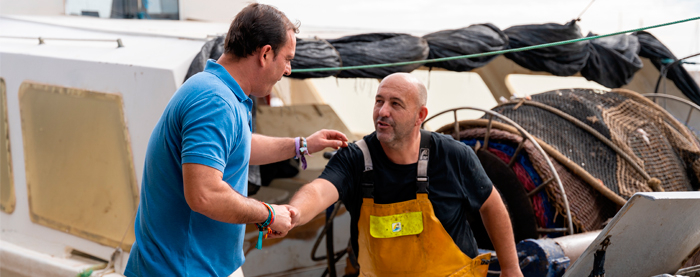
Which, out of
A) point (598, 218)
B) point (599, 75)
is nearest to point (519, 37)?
point (599, 75)

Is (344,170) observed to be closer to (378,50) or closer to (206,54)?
(206,54)

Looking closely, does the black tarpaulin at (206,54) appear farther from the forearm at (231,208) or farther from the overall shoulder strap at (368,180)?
the forearm at (231,208)

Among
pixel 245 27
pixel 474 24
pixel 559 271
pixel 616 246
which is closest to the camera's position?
pixel 245 27

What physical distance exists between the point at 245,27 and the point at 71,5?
15.4 feet

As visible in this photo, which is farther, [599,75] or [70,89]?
[599,75]

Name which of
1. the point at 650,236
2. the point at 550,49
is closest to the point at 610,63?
the point at 550,49

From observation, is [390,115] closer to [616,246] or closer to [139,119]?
[616,246]

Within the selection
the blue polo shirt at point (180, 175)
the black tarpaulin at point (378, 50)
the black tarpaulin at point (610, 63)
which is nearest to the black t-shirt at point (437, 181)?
the blue polo shirt at point (180, 175)

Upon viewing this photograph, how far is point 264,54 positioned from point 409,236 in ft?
3.69

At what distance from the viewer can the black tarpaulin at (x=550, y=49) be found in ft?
16.0

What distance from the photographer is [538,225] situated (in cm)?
358

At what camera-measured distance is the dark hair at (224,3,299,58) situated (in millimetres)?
1899

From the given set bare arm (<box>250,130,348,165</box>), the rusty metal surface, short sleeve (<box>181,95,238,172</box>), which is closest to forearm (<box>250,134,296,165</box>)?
bare arm (<box>250,130,348,165</box>)

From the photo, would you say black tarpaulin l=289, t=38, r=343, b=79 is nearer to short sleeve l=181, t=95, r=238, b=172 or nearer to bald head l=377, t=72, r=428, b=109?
bald head l=377, t=72, r=428, b=109
